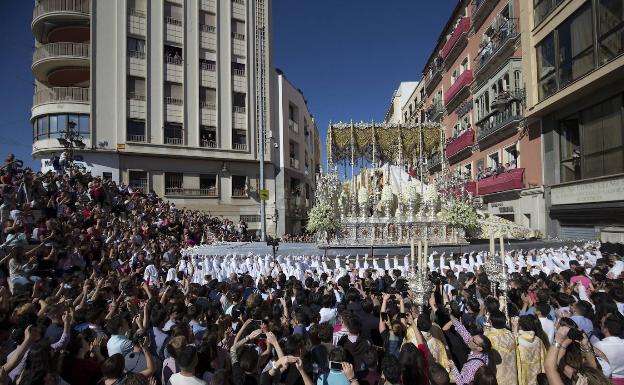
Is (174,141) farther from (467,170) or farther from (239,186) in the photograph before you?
(467,170)

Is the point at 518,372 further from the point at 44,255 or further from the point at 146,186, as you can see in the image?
the point at 146,186

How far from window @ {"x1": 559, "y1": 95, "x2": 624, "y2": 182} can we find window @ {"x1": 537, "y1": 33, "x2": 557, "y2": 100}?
1816 mm

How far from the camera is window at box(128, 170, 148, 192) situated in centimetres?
3084

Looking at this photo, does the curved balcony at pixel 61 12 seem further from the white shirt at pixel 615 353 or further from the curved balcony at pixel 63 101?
the white shirt at pixel 615 353

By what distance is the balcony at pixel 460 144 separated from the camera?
A: 29723mm

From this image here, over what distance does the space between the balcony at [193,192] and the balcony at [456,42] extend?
23.3 meters

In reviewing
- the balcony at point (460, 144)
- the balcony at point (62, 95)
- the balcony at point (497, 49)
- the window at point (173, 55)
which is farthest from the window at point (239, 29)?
the balcony at point (460, 144)

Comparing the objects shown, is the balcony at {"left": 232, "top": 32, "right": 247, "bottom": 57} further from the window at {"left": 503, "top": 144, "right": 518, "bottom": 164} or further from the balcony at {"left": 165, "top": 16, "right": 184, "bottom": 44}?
the window at {"left": 503, "top": 144, "right": 518, "bottom": 164}

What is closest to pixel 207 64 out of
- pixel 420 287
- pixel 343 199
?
pixel 343 199

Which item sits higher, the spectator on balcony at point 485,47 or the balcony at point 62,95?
the spectator on balcony at point 485,47

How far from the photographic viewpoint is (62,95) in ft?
98.9

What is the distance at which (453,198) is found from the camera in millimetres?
18969

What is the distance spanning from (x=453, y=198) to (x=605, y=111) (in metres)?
7.21

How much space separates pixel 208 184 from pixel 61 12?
17.0 metres
